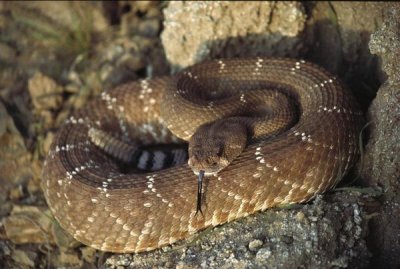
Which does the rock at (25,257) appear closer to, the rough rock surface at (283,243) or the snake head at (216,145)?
the rough rock surface at (283,243)

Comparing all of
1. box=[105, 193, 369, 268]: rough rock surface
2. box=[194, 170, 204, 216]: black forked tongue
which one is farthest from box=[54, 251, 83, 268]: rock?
box=[194, 170, 204, 216]: black forked tongue

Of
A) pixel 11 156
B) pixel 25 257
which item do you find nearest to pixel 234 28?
pixel 11 156

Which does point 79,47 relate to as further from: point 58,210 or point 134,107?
point 58,210

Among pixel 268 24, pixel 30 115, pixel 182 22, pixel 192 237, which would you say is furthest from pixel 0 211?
pixel 268 24

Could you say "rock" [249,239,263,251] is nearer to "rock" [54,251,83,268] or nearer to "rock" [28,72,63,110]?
"rock" [54,251,83,268]

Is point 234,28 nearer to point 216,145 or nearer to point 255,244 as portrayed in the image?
point 216,145
